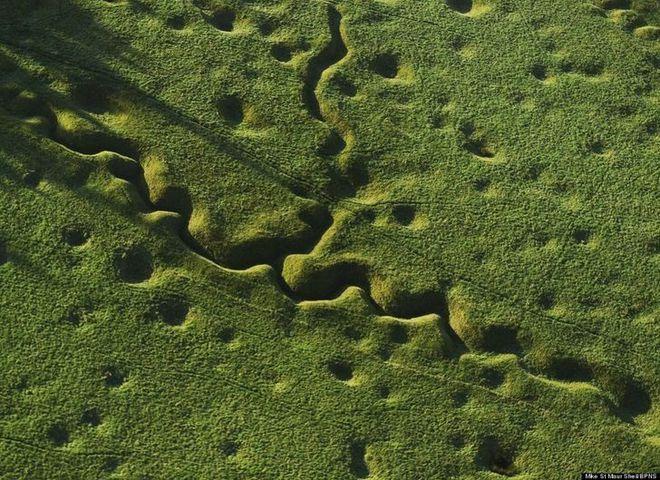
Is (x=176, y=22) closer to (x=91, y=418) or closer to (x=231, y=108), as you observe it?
(x=231, y=108)

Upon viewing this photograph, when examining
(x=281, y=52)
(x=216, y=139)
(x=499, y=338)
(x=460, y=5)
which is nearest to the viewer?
(x=499, y=338)

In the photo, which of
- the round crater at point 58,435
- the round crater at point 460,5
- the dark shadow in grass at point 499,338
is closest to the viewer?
the round crater at point 58,435

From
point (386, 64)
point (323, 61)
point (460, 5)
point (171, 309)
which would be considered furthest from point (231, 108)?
point (460, 5)

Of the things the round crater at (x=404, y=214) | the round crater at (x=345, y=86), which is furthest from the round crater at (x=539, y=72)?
the round crater at (x=404, y=214)

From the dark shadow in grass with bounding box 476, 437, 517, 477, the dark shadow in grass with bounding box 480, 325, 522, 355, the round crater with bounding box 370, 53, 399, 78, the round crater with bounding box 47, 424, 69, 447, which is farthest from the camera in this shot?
the round crater with bounding box 370, 53, 399, 78

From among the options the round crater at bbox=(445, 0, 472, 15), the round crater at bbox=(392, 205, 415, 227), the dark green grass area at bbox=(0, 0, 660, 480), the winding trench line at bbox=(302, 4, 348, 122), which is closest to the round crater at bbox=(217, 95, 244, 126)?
the dark green grass area at bbox=(0, 0, 660, 480)

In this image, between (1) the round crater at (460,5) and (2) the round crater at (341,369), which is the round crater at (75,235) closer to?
(2) the round crater at (341,369)

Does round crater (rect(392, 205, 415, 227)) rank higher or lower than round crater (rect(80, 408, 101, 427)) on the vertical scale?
higher

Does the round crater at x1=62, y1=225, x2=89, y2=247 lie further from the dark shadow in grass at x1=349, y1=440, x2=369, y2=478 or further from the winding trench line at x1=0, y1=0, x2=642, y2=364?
the dark shadow in grass at x1=349, y1=440, x2=369, y2=478

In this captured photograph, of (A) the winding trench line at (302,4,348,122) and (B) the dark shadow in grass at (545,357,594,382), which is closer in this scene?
(B) the dark shadow in grass at (545,357,594,382)

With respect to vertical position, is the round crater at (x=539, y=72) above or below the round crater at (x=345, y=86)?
above
